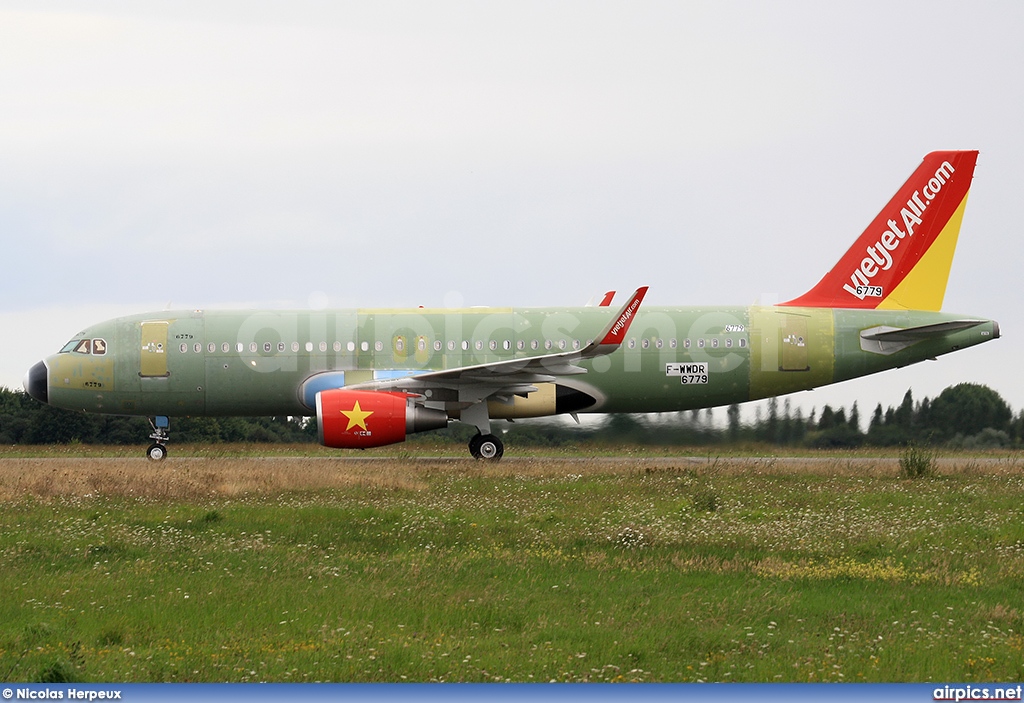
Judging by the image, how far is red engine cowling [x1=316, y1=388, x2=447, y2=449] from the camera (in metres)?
22.9

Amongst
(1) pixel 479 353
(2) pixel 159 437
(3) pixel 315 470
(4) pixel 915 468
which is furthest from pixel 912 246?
(2) pixel 159 437

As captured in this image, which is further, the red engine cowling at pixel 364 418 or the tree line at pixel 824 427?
the tree line at pixel 824 427

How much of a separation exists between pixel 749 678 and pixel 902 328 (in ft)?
66.1

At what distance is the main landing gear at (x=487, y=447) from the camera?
2517 centimetres

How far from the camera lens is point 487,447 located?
82.7 ft

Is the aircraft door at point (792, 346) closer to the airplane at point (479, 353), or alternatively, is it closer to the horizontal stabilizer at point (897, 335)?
the airplane at point (479, 353)

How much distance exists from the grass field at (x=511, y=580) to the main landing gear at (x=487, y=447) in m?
5.66

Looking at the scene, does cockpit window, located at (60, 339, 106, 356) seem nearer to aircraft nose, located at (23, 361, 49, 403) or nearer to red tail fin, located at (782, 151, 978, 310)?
aircraft nose, located at (23, 361, 49, 403)

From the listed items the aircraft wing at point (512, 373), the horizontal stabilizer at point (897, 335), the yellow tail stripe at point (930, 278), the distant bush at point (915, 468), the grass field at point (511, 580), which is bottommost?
the grass field at point (511, 580)

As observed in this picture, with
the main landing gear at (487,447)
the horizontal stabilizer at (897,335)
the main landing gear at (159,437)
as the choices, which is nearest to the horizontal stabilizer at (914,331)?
the horizontal stabilizer at (897,335)

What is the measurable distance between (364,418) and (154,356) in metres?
6.16

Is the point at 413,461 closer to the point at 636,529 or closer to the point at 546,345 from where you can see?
the point at 546,345

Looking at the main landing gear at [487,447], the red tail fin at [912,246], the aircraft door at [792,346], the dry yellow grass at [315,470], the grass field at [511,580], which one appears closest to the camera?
the grass field at [511,580]

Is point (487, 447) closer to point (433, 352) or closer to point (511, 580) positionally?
point (433, 352)
